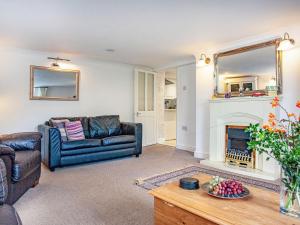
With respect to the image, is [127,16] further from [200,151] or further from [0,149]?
[200,151]

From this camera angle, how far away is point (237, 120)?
3.68m

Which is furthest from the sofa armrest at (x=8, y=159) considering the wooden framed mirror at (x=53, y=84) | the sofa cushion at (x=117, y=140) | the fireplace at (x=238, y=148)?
the fireplace at (x=238, y=148)

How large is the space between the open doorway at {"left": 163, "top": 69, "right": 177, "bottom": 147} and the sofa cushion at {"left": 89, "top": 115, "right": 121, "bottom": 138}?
230cm

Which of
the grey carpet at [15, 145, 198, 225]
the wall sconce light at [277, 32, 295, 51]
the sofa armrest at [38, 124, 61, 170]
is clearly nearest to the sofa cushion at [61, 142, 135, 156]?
the sofa armrest at [38, 124, 61, 170]

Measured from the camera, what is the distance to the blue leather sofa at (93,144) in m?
3.56

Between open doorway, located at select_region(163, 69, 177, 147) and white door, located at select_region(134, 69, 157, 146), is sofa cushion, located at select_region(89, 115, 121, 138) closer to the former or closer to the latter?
white door, located at select_region(134, 69, 157, 146)

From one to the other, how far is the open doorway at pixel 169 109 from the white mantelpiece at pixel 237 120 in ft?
9.55

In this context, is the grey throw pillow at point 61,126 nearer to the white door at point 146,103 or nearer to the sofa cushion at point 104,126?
the sofa cushion at point 104,126

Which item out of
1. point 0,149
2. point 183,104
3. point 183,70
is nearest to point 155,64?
point 183,70

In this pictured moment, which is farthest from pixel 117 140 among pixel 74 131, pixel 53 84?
pixel 53 84

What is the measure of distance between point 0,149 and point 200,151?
354 centimetres

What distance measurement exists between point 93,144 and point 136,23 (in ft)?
7.25

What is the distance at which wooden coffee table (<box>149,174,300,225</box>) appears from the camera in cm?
124

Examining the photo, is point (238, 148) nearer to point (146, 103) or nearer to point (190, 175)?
point (190, 175)
